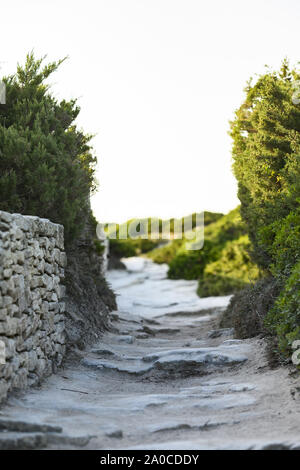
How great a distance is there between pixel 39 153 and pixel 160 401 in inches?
146

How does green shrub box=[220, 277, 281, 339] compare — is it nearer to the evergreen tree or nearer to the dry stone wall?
the evergreen tree

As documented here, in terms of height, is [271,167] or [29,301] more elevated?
[271,167]

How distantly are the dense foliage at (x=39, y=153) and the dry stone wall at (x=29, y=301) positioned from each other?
24.6 inches

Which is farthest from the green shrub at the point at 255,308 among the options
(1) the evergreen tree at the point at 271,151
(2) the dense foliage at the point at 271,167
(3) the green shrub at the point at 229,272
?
(3) the green shrub at the point at 229,272

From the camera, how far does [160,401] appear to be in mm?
5703

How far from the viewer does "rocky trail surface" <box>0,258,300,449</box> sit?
14.5 feet

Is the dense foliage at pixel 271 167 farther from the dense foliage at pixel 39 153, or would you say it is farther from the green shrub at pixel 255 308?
the dense foliage at pixel 39 153

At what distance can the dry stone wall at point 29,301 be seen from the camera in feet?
17.3

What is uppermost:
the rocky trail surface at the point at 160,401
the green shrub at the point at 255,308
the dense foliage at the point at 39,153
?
the dense foliage at the point at 39,153

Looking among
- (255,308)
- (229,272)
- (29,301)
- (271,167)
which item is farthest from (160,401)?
(229,272)

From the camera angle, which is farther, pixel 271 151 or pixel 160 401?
pixel 271 151

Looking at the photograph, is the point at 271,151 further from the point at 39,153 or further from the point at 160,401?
the point at 160,401

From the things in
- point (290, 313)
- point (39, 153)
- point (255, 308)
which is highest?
point (39, 153)
